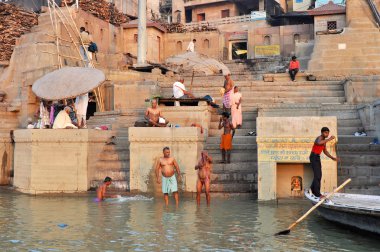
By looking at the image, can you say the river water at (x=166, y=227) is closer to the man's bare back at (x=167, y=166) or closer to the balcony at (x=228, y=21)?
the man's bare back at (x=167, y=166)

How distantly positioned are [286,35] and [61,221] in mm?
26624

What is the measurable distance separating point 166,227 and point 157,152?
3.55 m

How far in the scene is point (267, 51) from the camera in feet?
106

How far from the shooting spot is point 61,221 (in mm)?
8273

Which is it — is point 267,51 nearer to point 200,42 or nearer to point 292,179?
point 200,42

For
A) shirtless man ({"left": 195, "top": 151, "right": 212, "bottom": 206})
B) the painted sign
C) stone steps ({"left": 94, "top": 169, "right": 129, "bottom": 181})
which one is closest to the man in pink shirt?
stone steps ({"left": 94, "top": 169, "right": 129, "bottom": 181})

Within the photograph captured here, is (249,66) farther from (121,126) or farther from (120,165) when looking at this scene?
(120,165)

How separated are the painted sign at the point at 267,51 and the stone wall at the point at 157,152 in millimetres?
22088

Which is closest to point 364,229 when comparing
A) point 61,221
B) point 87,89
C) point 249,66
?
point 61,221

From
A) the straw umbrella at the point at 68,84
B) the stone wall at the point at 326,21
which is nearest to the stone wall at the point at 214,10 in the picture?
the stone wall at the point at 326,21

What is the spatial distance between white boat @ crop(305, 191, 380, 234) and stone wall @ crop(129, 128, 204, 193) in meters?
3.13

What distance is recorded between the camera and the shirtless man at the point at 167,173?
1006cm

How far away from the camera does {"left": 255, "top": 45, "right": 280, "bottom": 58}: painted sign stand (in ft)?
106

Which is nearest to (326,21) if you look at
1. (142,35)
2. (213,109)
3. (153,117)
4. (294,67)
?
(142,35)
